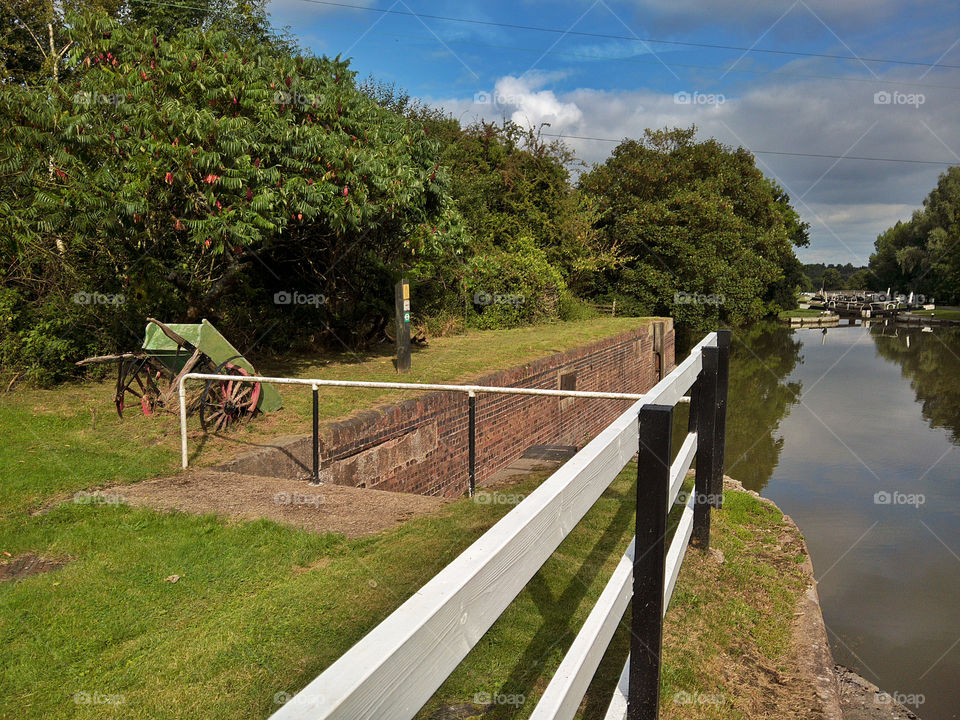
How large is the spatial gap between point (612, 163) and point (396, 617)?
28.1 metres

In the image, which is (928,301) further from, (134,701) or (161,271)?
(134,701)

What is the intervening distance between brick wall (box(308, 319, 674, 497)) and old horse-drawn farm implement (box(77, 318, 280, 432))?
0.96 metres

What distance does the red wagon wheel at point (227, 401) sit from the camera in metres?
6.38

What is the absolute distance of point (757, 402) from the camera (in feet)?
63.5

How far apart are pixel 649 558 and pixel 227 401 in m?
5.41

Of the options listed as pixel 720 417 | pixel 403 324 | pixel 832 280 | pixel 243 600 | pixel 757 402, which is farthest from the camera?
pixel 832 280

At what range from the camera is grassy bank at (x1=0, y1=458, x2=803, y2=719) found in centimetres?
254

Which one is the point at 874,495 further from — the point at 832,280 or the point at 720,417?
the point at 832,280

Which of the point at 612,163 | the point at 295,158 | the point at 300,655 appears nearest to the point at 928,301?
the point at 612,163

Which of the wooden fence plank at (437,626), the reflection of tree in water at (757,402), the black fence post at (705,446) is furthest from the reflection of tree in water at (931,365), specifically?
the wooden fence plank at (437,626)

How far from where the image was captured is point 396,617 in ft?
2.68

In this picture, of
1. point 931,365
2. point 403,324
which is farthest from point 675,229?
point 403,324

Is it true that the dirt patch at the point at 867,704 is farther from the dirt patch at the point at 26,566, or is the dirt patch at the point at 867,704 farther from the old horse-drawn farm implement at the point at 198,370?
the old horse-drawn farm implement at the point at 198,370

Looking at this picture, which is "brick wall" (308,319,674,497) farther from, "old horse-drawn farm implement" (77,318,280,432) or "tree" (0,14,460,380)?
"tree" (0,14,460,380)
